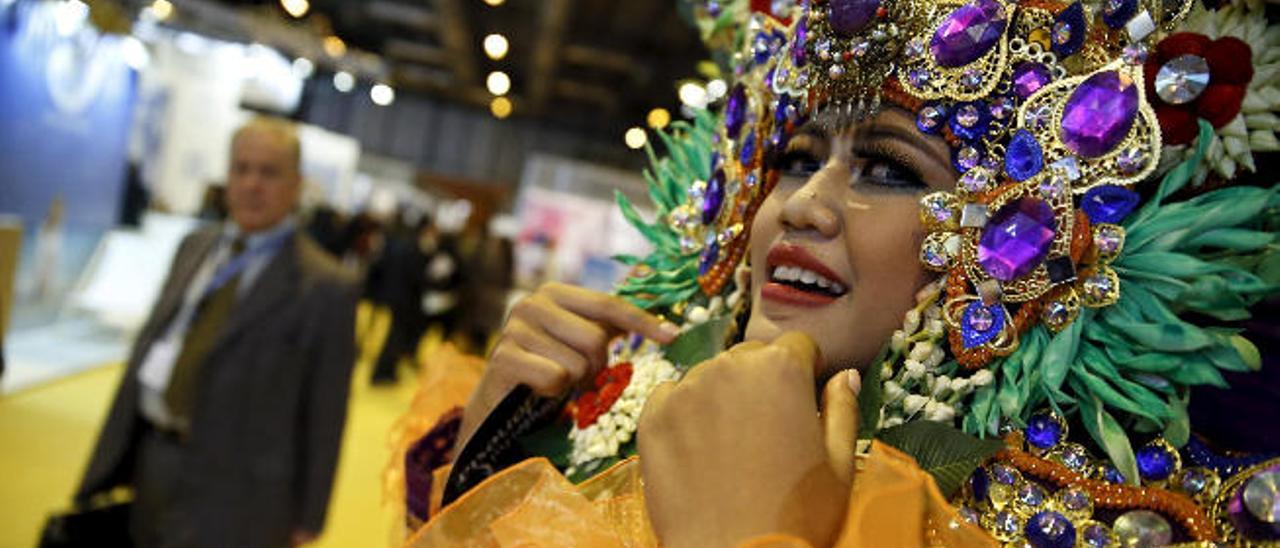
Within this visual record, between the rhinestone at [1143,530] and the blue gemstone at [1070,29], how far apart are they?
1.61ft

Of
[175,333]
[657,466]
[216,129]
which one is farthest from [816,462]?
[216,129]

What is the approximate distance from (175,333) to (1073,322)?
2510mm

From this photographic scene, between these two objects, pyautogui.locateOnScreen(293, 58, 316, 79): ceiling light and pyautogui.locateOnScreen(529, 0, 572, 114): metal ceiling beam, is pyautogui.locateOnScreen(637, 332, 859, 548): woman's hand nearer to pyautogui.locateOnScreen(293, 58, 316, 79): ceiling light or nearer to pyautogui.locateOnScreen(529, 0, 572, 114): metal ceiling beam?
pyautogui.locateOnScreen(529, 0, 572, 114): metal ceiling beam

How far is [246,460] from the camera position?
2539mm

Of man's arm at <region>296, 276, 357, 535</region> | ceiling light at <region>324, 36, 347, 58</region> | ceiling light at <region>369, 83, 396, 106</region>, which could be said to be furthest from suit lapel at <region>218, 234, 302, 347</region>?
ceiling light at <region>369, 83, 396, 106</region>

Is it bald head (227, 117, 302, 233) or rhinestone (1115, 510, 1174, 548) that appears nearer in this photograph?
rhinestone (1115, 510, 1174, 548)

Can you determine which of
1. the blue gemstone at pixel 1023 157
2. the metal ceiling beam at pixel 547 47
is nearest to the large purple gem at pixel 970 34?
the blue gemstone at pixel 1023 157

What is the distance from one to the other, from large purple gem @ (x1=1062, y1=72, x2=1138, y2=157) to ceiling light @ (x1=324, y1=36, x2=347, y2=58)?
39.7 feet

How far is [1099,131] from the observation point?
37.0 inches

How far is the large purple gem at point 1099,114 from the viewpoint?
936 millimetres

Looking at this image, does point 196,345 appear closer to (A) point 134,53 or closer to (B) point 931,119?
(B) point 931,119

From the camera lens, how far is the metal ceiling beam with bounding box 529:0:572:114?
8630 mm

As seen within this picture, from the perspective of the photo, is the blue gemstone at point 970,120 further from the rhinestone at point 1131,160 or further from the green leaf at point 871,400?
the green leaf at point 871,400

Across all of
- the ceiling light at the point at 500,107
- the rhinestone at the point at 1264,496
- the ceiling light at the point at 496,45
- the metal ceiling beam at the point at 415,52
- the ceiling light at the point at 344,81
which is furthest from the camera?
the ceiling light at the point at 500,107
